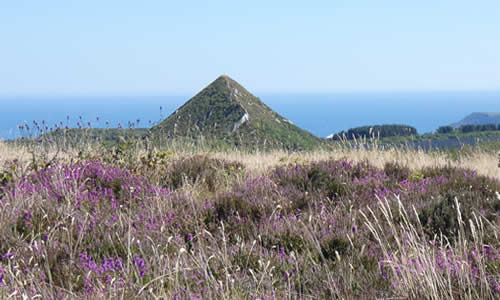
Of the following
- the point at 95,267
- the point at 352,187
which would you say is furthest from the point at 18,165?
the point at 352,187

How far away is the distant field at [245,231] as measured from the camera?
266cm

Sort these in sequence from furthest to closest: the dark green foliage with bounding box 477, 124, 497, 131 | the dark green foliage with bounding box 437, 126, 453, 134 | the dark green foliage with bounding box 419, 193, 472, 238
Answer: the dark green foliage with bounding box 437, 126, 453, 134 < the dark green foliage with bounding box 477, 124, 497, 131 < the dark green foliage with bounding box 419, 193, 472, 238

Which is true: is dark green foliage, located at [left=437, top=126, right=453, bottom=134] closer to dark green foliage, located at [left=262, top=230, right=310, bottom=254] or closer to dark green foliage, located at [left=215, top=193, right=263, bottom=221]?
dark green foliage, located at [left=215, top=193, right=263, bottom=221]

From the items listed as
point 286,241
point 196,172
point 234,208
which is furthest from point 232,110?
point 286,241

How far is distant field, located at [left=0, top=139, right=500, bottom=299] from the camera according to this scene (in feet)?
8.74

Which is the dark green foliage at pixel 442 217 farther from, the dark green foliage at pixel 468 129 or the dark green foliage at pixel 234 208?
the dark green foliage at pixel 468 129

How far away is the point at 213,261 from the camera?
328cm


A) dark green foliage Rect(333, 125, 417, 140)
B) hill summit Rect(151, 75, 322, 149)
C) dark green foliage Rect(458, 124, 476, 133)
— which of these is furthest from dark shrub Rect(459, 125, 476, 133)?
hill summit Rect(151, 75, 322, 149)

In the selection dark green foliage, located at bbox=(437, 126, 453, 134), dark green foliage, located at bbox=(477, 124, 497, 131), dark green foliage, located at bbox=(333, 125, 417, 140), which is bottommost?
dark green foliage, located at bbox=(437, 126, 453, 134)

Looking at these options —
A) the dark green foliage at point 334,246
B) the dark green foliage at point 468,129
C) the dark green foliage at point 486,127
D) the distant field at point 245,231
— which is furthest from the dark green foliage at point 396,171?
the dark green foliage at point 468,129

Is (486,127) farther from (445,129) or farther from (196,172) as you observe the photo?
(196,172)

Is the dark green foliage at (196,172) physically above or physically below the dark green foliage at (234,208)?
above

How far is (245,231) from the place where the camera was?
168 inches

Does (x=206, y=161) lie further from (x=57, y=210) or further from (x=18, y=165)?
(x=57, y=210)
